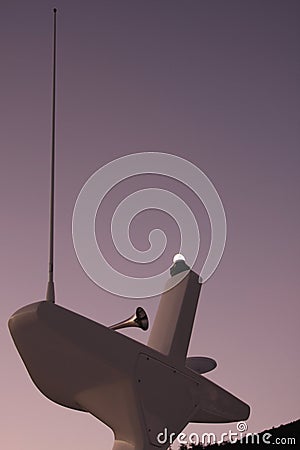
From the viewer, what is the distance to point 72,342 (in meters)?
6.48

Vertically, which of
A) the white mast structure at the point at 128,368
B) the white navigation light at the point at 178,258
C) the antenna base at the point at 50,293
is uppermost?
the white navigation light at the point at 178,258

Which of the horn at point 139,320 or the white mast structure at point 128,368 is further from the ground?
the horn at point 139,320

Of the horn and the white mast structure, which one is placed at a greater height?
the horn

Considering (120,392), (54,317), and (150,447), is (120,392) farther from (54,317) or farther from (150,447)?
(54,317)

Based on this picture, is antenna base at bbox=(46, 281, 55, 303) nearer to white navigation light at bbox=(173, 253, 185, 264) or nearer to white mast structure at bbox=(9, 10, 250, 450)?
white mast structure at bbox=(9, 10, 250, 450)

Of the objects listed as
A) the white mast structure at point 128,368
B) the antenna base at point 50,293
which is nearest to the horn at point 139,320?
the white mast structure at point 128,368

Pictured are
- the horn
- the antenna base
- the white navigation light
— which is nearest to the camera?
the antenna base

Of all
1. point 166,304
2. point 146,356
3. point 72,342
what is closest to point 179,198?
point 166,304

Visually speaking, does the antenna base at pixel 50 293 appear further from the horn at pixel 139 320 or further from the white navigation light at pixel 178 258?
the white navigation light at pixel 178 258

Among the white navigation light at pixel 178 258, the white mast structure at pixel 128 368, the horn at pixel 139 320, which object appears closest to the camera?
the white mast structure at pixel 128 368

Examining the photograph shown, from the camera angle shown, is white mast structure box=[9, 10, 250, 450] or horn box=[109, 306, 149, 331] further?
horn box=[109, 306, 149, 331]

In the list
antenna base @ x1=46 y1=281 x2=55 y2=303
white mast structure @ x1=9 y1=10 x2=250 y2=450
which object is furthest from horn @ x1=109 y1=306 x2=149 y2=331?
antenna base @ x1=46 y1=281 x2=55 y2=303

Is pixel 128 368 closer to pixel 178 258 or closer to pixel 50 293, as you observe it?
pixel 50 293

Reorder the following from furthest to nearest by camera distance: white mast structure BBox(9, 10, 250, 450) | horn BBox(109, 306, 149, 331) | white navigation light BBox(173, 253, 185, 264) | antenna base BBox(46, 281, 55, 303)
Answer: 1. white navigation light BBox(173, 253, 185, 264)
2. horn BBox(109, 306, 149, 331)
3. antenna base BBox(46, 281, 55, 303)
4. white mast structure BBox(9, 10, 250, 450)
